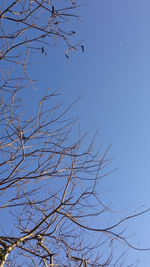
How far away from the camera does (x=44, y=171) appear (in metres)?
3.23

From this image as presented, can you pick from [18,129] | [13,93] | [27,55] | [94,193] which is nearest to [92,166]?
[94,193]

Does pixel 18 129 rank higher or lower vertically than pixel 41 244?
higher

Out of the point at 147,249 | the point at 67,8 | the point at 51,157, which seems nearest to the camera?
the point at 67,8

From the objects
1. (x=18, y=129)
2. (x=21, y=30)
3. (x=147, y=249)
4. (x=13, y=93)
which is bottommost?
(x=147, y=249)

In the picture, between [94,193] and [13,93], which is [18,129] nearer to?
[13,93]

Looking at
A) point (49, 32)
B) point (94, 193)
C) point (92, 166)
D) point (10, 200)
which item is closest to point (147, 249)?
point (94, 193)

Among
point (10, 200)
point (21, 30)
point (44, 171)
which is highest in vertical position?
point (21, 30)

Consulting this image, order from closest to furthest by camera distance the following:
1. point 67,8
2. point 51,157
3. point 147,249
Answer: point 67,8 < point 147,249 < point 51,157

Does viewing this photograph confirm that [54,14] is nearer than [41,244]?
Yes

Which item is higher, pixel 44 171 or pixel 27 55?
pixel 27 55

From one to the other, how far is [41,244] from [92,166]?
117 cm

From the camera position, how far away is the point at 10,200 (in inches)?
130

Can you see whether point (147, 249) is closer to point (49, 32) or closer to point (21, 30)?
point (49, 32)

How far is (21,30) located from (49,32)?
0.34 meters
